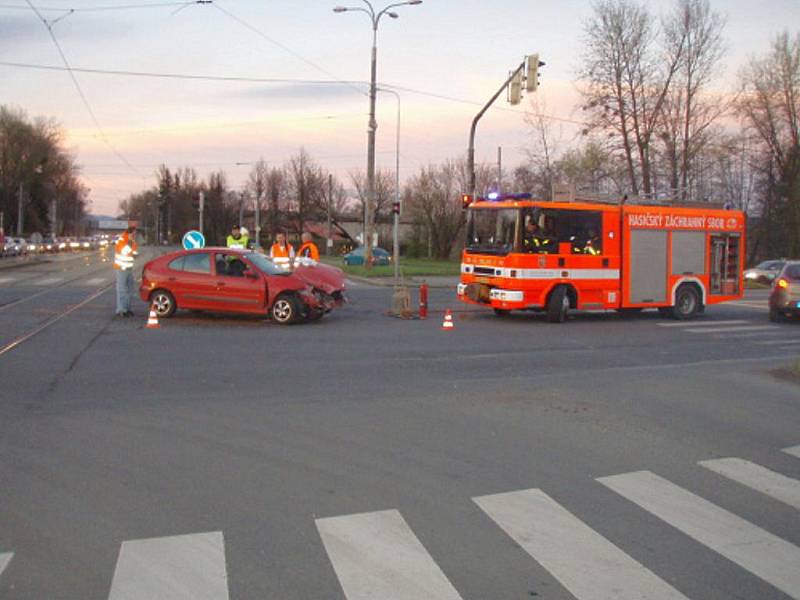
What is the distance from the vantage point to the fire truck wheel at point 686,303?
20109 mm

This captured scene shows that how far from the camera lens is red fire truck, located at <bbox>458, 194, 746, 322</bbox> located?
691 inches

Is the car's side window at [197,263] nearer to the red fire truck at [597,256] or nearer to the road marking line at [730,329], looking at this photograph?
the red fire truck at [597,256]

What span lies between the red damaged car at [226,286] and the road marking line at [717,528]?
421 inches

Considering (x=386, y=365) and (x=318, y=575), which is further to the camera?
(x=386, y=365)

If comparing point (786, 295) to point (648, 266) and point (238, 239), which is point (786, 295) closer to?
point (648, 266)

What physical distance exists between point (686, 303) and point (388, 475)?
16.1 meters

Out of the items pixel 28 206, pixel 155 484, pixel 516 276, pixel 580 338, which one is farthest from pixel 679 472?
pixel 28 206

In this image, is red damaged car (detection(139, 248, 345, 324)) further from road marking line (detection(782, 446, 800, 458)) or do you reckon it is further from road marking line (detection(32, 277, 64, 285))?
road marking line (detection(32, 277, 64, 285))

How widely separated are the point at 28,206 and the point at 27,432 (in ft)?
309

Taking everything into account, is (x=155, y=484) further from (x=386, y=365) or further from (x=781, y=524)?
(x=386, y=365)

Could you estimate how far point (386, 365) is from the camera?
448 inches

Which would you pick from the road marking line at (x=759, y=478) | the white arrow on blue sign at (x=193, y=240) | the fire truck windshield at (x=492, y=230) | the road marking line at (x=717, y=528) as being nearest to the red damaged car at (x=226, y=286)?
the fire truck windshield at (x=492, y=230)

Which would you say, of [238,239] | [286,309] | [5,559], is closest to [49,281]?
[238,239]

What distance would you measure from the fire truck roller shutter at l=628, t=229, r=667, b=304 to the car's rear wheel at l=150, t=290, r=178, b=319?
1049 centimetres
